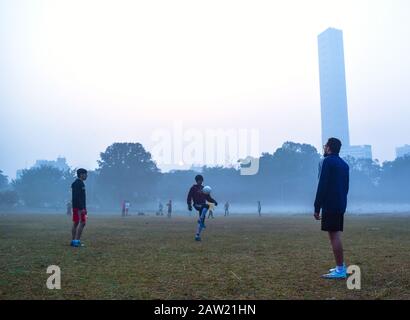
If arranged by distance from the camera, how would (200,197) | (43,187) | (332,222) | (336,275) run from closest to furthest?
(336,275), (332,222), (200,197), (43,187)

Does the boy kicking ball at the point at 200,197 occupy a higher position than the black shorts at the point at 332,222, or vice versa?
the boy kicking ball at the point at 200,197

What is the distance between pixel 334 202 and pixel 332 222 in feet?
1.19

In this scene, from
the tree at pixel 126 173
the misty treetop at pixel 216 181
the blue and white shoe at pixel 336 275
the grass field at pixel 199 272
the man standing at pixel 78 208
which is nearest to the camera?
the grass field at pixel 199 272

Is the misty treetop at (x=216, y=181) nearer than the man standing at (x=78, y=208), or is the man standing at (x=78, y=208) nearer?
the man standing at (x=78, y=208)

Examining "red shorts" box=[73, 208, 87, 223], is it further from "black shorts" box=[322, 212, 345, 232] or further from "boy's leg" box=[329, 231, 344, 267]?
"boy's leg" box=[329, 231, 344, 267]

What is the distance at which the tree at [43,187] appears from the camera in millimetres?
105562

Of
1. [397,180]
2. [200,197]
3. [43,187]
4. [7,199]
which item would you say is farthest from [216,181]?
[200,197]

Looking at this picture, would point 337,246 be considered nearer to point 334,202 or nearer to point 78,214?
point 334,202

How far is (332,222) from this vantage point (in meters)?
6.72

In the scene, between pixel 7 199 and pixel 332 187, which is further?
pixel 7 199

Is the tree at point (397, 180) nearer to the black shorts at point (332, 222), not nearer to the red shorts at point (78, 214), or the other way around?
the red shorts at point (78, 214)

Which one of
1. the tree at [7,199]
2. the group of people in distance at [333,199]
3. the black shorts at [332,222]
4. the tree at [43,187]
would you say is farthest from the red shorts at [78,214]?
the tree at [43,187]

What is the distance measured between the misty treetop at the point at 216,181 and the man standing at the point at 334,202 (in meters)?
98.7
